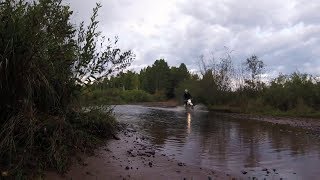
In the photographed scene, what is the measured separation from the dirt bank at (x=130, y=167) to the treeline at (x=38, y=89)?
348 mm

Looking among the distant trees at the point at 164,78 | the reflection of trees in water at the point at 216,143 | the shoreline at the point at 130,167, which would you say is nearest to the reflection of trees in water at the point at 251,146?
the reflection of trees in water at the point at 216,143

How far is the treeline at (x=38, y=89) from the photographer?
24.8 feet

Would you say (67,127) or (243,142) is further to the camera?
(243,142)

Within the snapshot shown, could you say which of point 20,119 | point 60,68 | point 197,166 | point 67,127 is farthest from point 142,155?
point 20,119

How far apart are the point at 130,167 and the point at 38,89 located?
268cm

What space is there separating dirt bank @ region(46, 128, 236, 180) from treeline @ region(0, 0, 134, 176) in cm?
35

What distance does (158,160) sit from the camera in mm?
10672

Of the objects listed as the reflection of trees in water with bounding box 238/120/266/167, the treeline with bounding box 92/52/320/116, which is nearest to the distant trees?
the treeline with bounding box 92/52/320/116

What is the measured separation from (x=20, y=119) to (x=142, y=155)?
410 centimetres

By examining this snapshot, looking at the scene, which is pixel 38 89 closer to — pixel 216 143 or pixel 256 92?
pixel 216 143

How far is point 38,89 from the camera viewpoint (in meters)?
8.73

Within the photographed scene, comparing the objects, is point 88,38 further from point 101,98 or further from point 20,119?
point 20,119

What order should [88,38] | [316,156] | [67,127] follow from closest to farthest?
1. [67,127]
2. [88,38]
3. [316,156]

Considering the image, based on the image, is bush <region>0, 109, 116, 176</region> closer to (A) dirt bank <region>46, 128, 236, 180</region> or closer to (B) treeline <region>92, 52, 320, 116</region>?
(A) dirt bank <region>46, 128, 236, 180</region>
